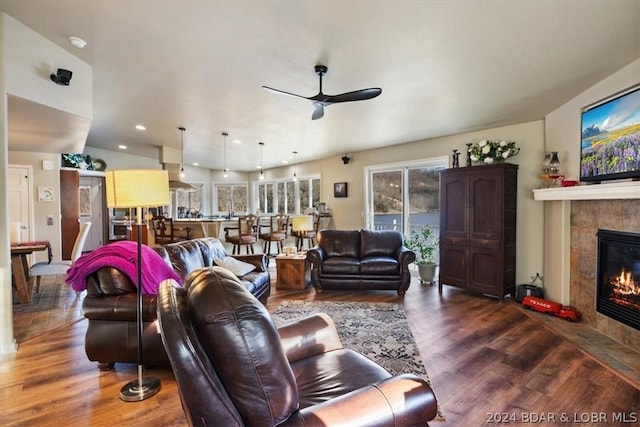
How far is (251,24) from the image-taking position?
2.38m

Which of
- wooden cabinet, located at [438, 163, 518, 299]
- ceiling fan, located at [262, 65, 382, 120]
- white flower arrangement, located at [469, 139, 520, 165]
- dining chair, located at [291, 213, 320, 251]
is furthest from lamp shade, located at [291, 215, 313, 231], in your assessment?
white flower arrangement, located at [469, 139, 520, 165]

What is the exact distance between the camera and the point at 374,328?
3367 millimetres

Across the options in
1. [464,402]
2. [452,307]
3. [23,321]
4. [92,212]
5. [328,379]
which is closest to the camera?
[328,379]

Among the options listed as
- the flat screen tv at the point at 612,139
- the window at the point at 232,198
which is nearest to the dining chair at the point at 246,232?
the window at the point at 232,198

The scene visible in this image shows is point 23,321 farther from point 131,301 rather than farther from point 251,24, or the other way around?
point 251,24

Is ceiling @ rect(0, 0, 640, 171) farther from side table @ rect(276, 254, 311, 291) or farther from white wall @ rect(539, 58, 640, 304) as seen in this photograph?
side table @ rect(276, 254, 311, 291)

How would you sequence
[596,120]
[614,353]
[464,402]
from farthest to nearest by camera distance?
[596,120] → [614,353] → [464,402]

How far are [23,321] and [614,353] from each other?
5988 millimetres

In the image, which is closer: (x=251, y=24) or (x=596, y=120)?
(x=251, y=24)

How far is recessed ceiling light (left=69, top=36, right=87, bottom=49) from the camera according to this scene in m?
2.79

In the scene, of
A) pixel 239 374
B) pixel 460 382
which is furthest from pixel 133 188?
pixel 460 382

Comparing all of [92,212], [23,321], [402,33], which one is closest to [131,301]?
[23,321]

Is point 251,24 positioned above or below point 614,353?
above

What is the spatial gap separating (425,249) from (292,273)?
2367mm
